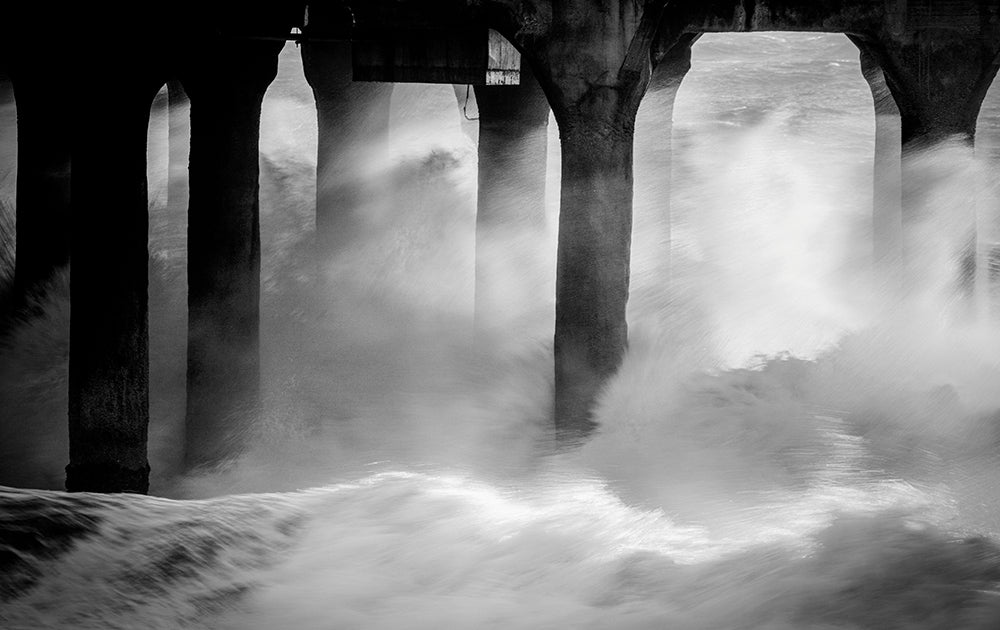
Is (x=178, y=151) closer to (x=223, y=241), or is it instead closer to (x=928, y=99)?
(x=223, y=241)

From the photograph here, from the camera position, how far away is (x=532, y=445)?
12.0 meters

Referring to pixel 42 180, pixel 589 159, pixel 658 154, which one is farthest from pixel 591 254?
pixel 42 180

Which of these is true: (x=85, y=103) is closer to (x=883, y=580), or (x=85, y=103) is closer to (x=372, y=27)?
(x=372, y=27)

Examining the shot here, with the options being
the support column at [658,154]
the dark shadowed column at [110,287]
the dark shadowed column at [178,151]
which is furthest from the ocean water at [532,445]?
the dark shadowed column at [110,287]

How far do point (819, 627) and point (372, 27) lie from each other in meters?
7.23

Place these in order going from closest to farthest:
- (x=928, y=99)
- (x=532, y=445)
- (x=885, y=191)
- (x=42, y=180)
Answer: (x=928, y=99), (x=532, y=445), (x=885, y=191), (x=42, y=180)

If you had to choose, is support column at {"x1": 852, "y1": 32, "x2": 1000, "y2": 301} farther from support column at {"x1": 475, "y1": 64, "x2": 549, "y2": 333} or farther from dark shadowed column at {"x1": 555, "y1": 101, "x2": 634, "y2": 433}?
support column at {"x1": 475, "y1": 64, "x2": 549, "y2": 333}

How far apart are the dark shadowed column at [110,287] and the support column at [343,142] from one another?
19.1 ft

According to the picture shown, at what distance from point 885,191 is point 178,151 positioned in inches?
545

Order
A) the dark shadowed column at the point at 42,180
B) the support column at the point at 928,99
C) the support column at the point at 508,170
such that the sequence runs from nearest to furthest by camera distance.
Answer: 1. the support column at the point at 928,99
2. the support column at the point at 508,170
3. the dark shadowed column at the point at 42,180

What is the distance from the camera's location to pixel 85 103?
9.91 meters

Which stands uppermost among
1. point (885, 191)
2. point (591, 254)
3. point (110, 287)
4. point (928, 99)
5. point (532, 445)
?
point (928, 99)

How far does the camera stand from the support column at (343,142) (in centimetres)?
1616

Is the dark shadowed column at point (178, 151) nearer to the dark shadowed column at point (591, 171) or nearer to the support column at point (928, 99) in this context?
the dark shadowed column at point (591, 171)
